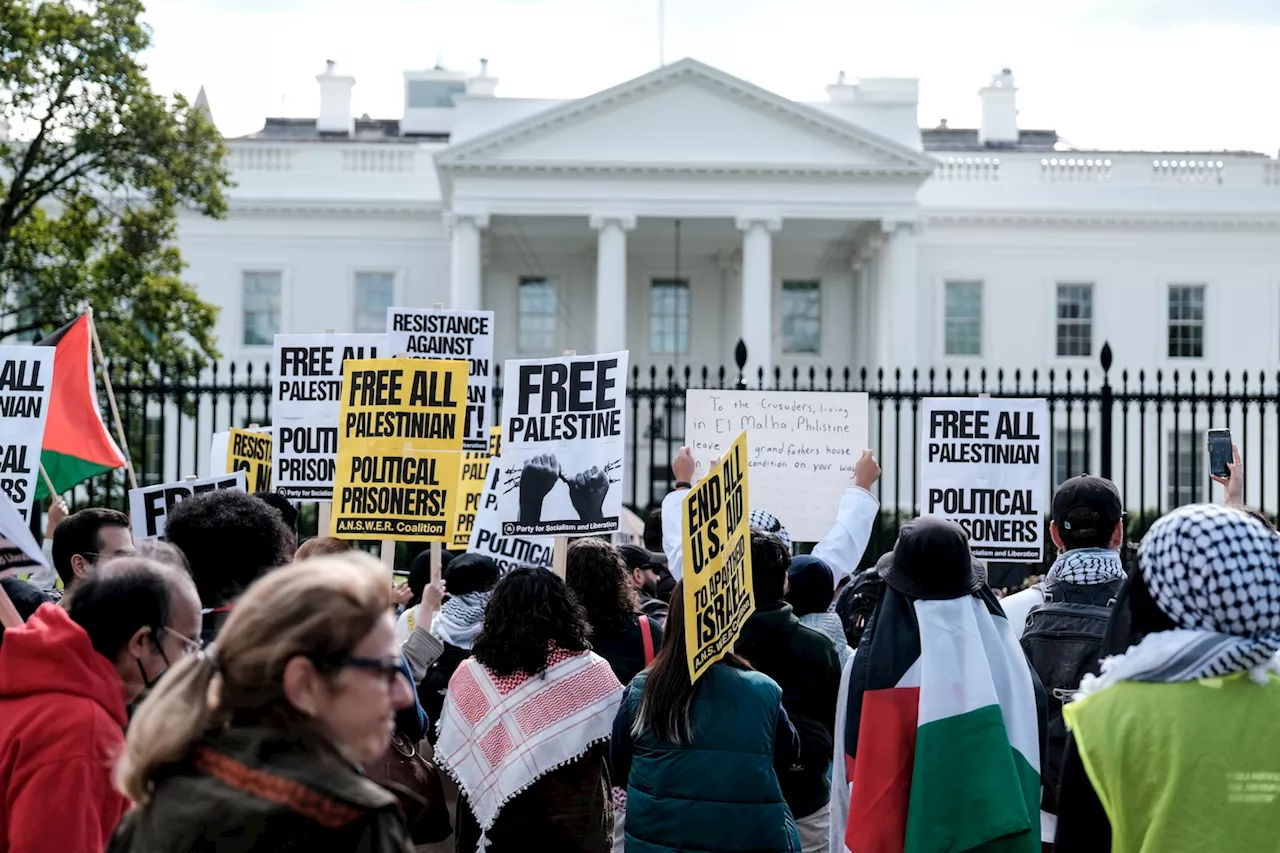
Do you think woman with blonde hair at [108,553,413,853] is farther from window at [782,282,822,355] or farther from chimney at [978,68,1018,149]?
chimney at [978,68,1018,149]

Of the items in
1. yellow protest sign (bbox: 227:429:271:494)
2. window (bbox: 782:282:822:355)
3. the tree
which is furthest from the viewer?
window (bbox: 782:282:822:355)

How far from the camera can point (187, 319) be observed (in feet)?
64.8

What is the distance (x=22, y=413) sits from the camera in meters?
7.90

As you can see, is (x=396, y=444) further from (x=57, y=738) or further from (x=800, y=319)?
(x=800, y=319)

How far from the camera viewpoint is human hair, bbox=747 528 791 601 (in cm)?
489

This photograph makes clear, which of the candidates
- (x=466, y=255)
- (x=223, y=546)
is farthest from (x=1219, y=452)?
(x=466, y=255)

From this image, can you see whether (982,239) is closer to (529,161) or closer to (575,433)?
(529,161)

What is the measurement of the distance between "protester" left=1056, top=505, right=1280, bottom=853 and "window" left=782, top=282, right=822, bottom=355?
35166 millimetres

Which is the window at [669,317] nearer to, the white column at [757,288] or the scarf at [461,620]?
the white column at [757,288]

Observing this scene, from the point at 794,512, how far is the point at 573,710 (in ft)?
17.5

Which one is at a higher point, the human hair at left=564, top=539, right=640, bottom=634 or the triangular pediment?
the triangular pediment

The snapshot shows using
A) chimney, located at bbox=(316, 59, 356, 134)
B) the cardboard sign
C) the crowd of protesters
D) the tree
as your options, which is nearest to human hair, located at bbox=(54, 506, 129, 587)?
the crowd of protesters

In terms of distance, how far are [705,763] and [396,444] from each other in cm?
312

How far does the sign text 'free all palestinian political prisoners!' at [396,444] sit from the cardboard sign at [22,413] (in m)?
1.65
